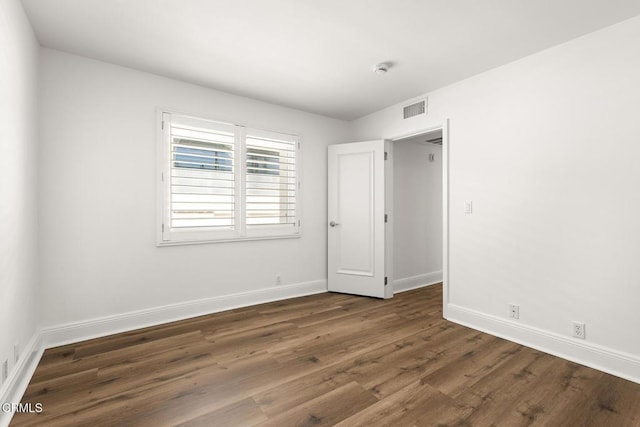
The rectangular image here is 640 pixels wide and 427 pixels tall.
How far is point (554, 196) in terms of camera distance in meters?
2.52

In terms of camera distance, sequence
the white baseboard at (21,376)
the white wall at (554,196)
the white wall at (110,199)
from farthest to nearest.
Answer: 1. the white wall at (110,199)
2. the white wall at (554,196)
3. the white baseboard at (21,376)

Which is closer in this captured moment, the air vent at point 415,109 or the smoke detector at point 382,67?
the smoke detector at point 382,67

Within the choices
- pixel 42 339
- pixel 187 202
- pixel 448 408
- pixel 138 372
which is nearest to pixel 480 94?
pixel 448 408

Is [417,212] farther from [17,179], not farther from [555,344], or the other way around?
[17,179]

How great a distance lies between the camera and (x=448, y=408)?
70.9 inches

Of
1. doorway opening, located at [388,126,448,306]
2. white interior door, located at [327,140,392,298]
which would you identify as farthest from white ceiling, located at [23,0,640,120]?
doorway opening, located at [388,126,448,306]

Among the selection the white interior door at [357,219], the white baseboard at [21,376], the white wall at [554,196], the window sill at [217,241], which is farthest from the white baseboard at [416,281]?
the white baseboard at [21,376]

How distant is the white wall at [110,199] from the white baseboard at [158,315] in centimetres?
6

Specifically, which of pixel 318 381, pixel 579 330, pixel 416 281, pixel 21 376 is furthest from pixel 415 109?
pixel 21 376

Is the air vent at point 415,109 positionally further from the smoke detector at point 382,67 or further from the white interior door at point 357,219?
the smoke detector at point 382,67

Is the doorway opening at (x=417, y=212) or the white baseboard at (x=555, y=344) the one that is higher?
the doorway opening at (x=417, y=212)

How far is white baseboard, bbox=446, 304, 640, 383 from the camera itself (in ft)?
7.03

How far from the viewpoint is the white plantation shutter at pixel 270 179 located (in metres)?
3.77

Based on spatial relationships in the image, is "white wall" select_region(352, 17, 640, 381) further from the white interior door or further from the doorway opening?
the doorway opening
